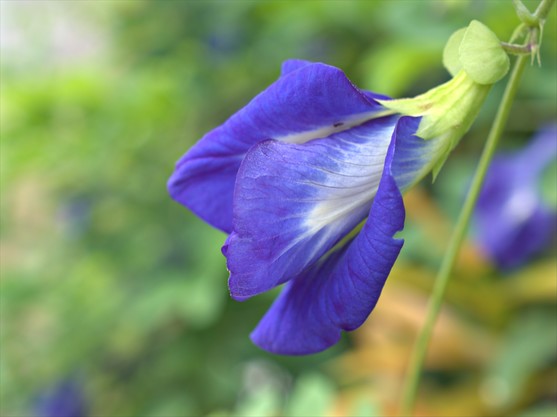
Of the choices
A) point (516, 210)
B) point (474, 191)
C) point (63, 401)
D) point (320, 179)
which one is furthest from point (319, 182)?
point (63, 401)

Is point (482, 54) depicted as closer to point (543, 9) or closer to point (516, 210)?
point (543, 9)

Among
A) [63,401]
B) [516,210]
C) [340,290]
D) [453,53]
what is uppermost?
[453,53]

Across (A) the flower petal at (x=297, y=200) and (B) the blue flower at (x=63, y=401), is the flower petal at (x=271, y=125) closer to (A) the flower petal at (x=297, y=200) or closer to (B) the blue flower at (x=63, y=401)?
(A) the flower petal at (x=297, y=200)

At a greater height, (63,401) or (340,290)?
Result: (340,290)

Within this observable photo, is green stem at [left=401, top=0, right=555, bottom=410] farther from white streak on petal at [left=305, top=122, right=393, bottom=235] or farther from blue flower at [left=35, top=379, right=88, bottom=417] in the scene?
blue flower at [left=35, top=379, right=88, bottom=417]

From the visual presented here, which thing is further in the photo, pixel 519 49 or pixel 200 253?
pixel 200 253

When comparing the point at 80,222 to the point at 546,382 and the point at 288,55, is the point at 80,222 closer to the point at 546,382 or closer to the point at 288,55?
the point at 288,55

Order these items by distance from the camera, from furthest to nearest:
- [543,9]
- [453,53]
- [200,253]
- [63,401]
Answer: [63,401], [200,253], [453,53], [543,9]
